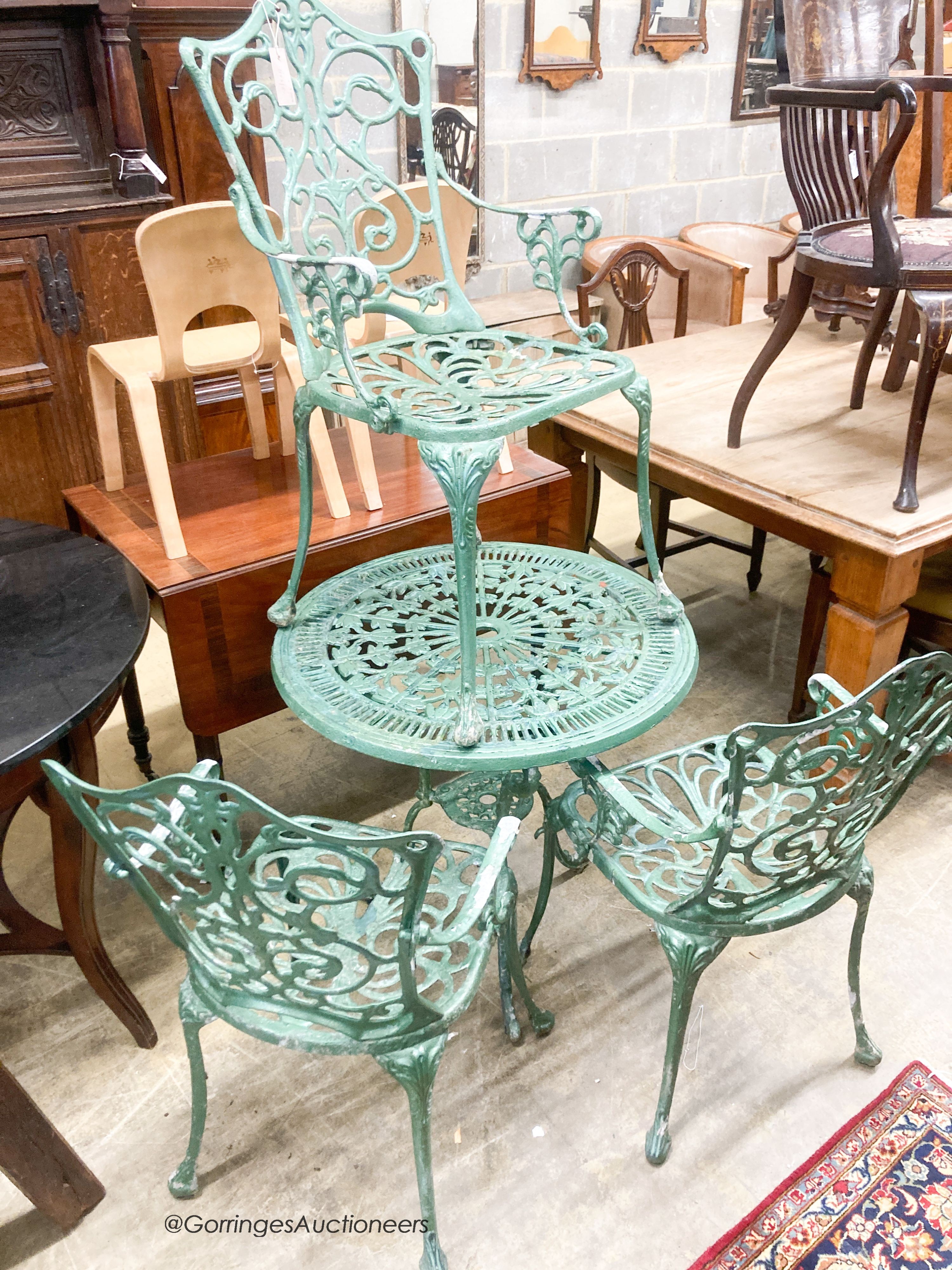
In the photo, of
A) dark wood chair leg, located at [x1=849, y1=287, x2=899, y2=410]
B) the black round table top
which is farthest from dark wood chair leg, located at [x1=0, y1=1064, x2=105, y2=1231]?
dark wood chair leg, located at [x1=849, y1=287, x2=899, y2=410]

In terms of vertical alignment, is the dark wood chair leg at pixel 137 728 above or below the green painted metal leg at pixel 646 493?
below

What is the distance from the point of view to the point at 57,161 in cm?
259

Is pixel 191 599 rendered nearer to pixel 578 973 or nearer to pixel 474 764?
pixel 474 764

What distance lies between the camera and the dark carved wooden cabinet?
2.46 meters

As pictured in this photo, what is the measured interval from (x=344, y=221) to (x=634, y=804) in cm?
120

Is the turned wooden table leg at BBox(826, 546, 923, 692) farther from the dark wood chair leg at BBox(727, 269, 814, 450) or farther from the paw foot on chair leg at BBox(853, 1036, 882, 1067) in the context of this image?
the paw foot on chair leg at BBox(853, 1036, 882, 1067)

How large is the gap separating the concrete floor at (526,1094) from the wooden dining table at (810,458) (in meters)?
0.56

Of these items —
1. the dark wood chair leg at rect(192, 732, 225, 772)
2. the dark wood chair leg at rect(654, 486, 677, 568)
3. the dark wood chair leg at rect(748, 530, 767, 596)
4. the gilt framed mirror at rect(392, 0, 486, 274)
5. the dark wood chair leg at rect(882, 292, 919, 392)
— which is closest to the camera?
the dark wood chair leg at rect(192, 732, 225, 772)

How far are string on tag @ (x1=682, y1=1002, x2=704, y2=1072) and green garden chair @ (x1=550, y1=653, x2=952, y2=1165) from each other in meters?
0.16

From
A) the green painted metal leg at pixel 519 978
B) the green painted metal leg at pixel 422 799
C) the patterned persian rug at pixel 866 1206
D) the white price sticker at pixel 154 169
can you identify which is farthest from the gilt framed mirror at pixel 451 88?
the patterned persian rug at pixel 866 1206

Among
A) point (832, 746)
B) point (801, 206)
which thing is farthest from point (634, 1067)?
point (801, 206)

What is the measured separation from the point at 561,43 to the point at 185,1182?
150 inches

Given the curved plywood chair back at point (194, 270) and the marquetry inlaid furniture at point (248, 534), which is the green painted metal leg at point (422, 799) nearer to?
the marquetry inlaid furniture at point (248, 534)

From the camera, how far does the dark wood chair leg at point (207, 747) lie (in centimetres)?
191
